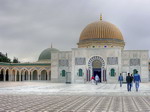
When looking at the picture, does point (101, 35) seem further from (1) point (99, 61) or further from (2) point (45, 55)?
(2) point (45, 55)

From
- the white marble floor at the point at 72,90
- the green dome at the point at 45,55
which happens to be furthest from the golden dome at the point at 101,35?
the white marble floor at the point at 72,90

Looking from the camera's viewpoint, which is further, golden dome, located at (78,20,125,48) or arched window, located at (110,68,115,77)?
golden dome, located at (78,20,125,48)

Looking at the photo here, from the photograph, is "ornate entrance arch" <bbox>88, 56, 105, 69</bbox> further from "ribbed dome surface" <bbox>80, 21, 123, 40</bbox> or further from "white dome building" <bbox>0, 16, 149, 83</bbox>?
"ribbed dome surface" <bbox>80, 21, 123, 40</bbox>

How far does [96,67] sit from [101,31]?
5966 mm

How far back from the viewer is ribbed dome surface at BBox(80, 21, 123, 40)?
3175cm

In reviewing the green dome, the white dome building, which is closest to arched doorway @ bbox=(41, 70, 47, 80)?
the green dome

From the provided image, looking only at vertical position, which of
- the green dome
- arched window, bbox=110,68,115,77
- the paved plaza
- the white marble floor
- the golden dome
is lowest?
the white marble floor

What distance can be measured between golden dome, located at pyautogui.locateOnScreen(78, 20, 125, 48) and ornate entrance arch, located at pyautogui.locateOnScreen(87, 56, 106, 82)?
3710 mm

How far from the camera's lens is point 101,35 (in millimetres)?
31641

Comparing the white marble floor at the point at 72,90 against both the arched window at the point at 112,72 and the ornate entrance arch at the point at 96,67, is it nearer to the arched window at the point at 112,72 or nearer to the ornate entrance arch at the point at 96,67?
the arched window at the point at 112,72

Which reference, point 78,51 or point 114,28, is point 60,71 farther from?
point 114,28

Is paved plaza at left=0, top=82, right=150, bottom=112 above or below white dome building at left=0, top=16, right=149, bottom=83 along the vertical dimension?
below

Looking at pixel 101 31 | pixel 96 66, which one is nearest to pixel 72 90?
pixel 96 66

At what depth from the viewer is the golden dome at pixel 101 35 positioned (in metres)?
31.3
